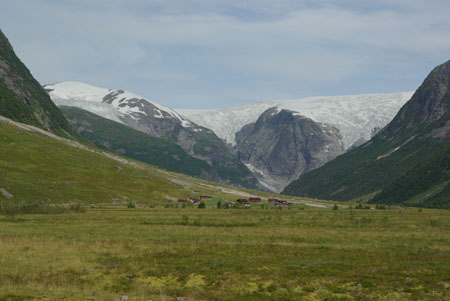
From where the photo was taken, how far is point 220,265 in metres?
35.9

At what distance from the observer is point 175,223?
73.1 m

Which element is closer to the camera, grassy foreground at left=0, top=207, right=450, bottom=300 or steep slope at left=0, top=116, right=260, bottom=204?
grassy foreground at left=0, top=207, right=450, bottom=300

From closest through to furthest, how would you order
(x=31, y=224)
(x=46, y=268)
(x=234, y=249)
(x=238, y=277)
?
(x=238, y=277) → (x=46, y=268) → (x=234, y=249) → (x=31, y=224)

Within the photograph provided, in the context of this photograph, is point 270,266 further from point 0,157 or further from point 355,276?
point 0,157

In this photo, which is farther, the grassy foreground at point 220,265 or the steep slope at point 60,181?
the steep slope at point 60,181

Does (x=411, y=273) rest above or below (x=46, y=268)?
above

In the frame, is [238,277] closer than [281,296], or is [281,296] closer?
[281,296]

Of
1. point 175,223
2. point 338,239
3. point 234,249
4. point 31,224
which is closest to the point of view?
point 234,249

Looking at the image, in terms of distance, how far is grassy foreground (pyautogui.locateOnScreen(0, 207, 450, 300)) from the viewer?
27922mm

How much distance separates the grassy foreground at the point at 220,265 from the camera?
27922 millimetres

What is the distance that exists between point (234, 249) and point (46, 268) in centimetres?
1738

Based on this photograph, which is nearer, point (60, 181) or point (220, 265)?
point (220, 265)

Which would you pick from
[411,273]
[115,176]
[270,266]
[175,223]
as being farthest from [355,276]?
[115,176]

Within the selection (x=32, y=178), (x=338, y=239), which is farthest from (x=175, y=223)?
(x=32, y=178)
